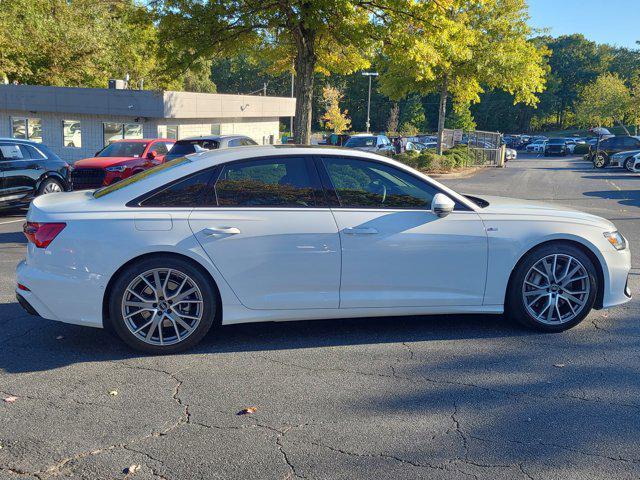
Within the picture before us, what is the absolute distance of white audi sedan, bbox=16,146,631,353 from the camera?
186 inches

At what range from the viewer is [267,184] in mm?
5062

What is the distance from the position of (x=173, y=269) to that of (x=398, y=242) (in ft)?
5.71

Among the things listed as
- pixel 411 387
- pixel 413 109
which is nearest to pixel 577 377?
pixel 411 387

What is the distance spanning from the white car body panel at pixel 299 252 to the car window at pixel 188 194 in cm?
7

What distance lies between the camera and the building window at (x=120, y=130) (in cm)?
2856

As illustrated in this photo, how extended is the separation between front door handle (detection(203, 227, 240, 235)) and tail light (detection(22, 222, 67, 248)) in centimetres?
104

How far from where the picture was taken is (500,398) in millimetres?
4125

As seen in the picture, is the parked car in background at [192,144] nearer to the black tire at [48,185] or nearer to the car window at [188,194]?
the black tire at [48,185]

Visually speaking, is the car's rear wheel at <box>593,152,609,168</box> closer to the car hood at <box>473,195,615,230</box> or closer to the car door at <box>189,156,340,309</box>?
the car hood at <box>473,195,615,230</box>

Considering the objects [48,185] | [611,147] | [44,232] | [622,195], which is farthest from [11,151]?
[611,147]

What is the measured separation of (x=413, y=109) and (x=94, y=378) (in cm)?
7142

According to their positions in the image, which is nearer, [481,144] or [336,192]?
[336,192]

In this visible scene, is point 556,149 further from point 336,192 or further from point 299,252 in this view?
point 299,252

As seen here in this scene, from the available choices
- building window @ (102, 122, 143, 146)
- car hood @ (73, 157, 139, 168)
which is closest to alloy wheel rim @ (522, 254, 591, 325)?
car hood @ (73, 157, 139, 168)
